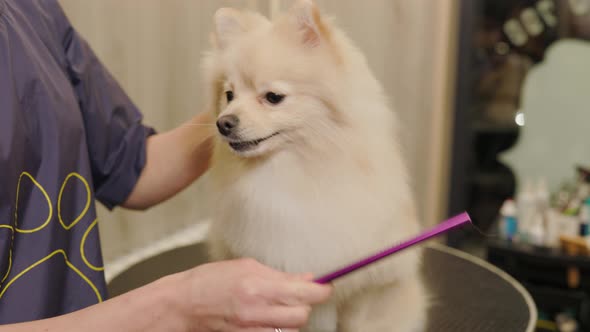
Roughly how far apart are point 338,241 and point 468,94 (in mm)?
1669

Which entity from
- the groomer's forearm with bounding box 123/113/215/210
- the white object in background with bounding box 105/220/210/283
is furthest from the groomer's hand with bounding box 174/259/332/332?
the white object in background with bounding box 105/220/210/283

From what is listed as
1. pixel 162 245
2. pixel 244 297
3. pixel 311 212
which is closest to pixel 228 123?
pixel 311 212

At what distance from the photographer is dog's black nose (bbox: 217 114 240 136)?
29.1 inches

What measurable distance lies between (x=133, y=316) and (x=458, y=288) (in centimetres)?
69

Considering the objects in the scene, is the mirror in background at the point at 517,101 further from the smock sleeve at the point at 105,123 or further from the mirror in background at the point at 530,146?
the smock sleeve at the point at 105,123

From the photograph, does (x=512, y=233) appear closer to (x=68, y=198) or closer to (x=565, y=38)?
(x=565, y=38)

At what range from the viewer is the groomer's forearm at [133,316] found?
0.57 meters

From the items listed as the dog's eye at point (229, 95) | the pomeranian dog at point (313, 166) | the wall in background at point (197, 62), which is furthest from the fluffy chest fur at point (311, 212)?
the wall in background at point (197, 62)

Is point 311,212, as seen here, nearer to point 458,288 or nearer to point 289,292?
point 289,292

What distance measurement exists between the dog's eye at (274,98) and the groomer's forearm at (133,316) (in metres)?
0.31

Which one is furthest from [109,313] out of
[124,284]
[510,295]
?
[510,295]

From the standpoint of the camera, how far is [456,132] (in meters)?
2.27

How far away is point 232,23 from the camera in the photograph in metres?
0.85

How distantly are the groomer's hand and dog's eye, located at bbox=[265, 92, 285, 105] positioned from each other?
0.28 m
